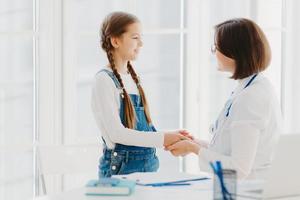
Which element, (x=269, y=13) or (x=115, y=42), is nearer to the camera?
(x=115, y=42)

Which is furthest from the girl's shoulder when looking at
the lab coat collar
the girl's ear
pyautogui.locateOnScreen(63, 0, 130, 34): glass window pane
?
pyautogui.locateOnScreen(63, 0, 130, 34): glass window pane

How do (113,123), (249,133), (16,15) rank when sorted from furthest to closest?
(16,15)
(113,123)
(249,133)

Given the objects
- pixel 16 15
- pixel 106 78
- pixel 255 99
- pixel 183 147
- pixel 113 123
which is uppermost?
pixel 16 15

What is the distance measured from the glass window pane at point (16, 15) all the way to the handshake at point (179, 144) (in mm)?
1233

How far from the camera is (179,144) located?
125 inches

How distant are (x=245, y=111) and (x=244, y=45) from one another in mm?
308

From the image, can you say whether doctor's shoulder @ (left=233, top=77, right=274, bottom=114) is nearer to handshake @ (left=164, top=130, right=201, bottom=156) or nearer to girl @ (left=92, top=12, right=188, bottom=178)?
handshake @ (left=164, top=130, right=201, bottom=156)

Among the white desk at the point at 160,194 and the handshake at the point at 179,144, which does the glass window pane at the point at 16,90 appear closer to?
the handshake at the point at 179,144

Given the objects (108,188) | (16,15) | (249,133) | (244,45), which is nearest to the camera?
(108,188)

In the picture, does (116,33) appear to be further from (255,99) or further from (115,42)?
(255,99)

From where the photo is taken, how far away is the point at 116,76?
10.8 feet

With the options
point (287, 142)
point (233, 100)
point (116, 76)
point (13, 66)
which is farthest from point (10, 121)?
point (287, 142)

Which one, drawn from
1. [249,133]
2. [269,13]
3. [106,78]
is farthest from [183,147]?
[269,13]

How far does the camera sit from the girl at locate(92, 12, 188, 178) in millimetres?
3178
